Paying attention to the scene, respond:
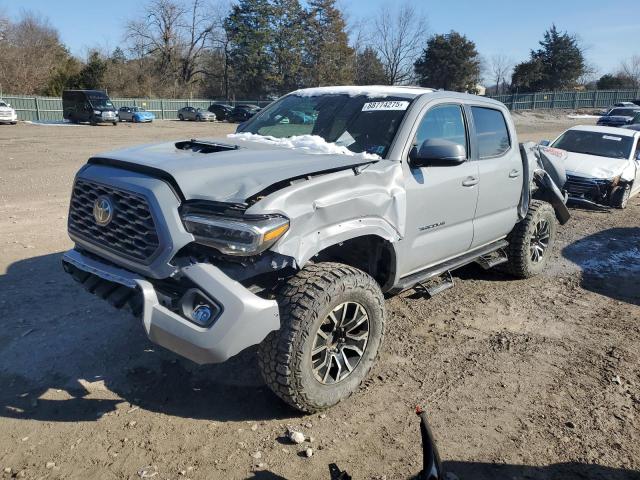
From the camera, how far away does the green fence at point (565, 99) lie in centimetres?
5166

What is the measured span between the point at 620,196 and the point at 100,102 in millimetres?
32866

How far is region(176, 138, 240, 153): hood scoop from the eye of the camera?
3.68m

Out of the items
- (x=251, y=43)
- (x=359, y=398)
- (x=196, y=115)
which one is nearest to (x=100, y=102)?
(x=196, y=115)

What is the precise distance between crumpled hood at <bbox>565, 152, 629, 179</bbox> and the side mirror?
7492mm

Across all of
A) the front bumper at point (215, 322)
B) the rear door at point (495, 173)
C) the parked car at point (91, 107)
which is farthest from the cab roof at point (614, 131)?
the parked car at point (91, 107)

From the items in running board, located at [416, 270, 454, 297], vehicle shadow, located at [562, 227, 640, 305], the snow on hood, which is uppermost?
the snow on hood

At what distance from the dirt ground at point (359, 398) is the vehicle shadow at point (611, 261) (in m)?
0.27

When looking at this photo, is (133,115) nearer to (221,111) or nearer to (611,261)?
(221,111)

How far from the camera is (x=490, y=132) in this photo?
4.98m

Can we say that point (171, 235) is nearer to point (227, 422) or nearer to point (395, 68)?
point (227, 422)

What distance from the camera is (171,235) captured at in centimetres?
280

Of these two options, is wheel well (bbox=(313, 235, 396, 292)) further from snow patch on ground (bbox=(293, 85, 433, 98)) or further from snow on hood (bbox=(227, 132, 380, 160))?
snow patch on ground (bbox=(293, 85, 433, 98))

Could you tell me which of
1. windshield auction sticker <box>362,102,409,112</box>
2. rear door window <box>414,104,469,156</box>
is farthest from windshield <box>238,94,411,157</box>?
rear door window <box>414,104,469,156</box>

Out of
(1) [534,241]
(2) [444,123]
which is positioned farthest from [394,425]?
(1) [534,241]
